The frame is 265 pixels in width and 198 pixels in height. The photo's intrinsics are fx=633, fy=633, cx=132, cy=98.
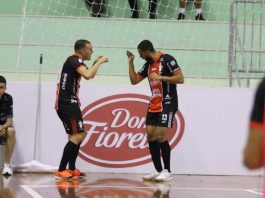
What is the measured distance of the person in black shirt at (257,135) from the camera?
2.12 meters

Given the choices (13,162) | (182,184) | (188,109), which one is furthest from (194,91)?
(13,162)

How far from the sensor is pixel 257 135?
2.12m

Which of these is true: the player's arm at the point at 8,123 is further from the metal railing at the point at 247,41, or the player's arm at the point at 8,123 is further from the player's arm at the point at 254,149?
the player's arm at the point at 254,149

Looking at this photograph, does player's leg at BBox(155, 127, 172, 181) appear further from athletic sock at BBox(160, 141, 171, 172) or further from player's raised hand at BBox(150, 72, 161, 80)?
player's raised hand at BBox(150, 72, 161, 80)

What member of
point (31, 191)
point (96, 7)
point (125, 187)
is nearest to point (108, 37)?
point (96, 7)

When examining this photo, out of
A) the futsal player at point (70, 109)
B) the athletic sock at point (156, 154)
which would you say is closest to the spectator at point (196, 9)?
the futsal player at point (70, 109)

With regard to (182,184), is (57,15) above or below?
above

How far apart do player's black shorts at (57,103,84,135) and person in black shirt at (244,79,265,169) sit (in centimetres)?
598

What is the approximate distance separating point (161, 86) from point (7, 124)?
7.07 feet

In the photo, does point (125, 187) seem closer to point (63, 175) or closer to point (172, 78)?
point (63, 175)

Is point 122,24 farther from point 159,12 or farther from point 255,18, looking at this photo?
point 255,18

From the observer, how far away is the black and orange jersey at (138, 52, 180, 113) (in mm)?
8155

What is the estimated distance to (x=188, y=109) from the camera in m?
9.12

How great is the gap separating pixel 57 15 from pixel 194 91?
3643mm
